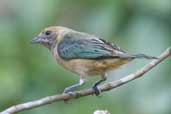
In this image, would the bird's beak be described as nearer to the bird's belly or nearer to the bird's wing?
the bird's wing

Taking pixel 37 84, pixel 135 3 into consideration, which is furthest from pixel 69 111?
pixel 135 3

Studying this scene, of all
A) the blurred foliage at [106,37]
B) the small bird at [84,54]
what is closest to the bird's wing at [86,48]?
the small bird at [84,54]

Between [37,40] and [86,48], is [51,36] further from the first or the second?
[86,48]

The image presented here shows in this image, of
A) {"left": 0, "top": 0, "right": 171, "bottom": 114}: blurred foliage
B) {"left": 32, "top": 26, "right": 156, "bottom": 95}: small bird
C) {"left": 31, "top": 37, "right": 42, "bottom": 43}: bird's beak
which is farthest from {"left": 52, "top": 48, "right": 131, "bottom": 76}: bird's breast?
{"left": 0, "top": 0, "right": 171, "bottom": 114}: blurred foliage

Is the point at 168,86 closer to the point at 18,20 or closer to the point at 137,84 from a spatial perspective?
the point at 137,84

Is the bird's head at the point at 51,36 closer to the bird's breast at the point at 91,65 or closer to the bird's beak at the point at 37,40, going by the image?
the bird's beak at the point at 37,40

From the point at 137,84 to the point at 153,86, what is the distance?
0.15 metres

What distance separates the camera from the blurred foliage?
5.59 metres

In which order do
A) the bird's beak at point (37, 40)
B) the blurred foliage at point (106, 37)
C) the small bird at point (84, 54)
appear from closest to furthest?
the small bird at point (84, 54), the bird's beak at point (37, 40), the blurred foliage at point (106, 37)

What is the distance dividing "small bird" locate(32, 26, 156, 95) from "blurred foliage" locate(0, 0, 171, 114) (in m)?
0.47

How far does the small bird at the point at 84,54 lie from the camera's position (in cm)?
471

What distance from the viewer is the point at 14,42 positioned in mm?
5754

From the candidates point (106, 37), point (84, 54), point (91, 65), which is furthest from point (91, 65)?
point (106, 37)

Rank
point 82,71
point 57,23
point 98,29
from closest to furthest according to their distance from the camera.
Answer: point 82,71 → point 98,29 → point 57,23
